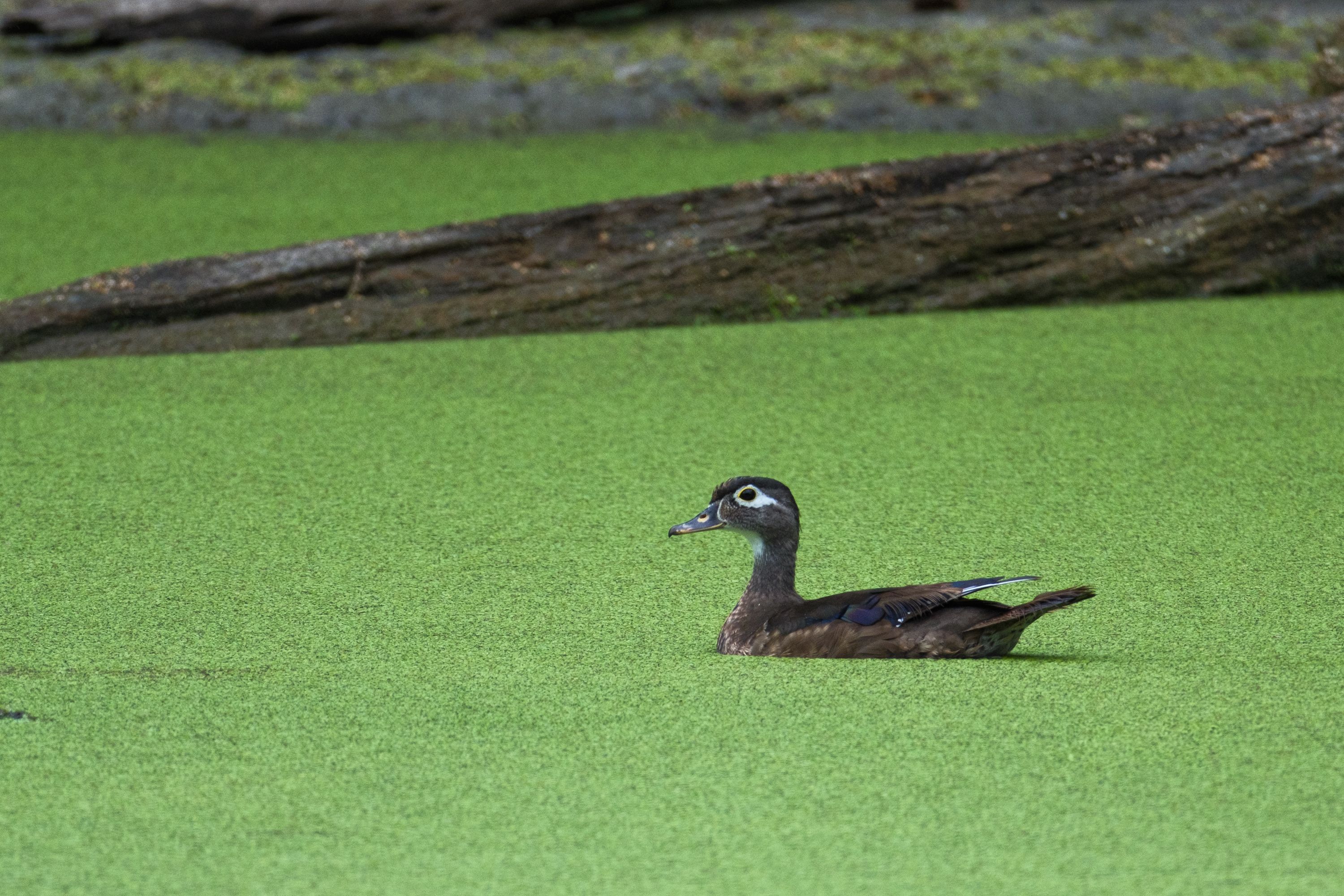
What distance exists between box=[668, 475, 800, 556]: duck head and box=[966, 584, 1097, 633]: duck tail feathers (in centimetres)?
33

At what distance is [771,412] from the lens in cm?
383

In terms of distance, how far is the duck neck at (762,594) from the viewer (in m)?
2.46

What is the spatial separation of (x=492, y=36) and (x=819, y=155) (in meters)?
1.42

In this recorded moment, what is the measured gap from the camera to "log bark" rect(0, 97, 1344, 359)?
4492 mm

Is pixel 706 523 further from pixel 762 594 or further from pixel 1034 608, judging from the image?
pixel 1034 608

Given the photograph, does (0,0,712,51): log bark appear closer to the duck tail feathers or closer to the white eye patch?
the white eye patch

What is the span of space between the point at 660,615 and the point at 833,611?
33cm

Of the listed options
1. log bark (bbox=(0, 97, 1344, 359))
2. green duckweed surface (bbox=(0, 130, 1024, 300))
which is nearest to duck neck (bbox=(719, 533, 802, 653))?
log bark (bbox=(0, 97, 1344, 359))

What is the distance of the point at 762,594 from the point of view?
252 centimetres

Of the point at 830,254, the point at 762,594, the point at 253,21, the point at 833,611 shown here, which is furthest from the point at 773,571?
the point at 253,21

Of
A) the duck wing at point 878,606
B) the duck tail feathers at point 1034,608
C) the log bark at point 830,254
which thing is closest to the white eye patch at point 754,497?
the duck wing at point 878,606

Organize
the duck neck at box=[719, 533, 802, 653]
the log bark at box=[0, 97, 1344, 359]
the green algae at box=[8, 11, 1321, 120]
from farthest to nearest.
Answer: the green algae at box=[8, 11, 1321, 120], the log bark at box=[0, 97, 1344, 359], the duck neck at box=[719, 533, 802, 653]

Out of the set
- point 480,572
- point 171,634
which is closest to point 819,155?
point 480,572

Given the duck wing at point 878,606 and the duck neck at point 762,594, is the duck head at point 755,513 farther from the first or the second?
the duck wing at point 878,606
